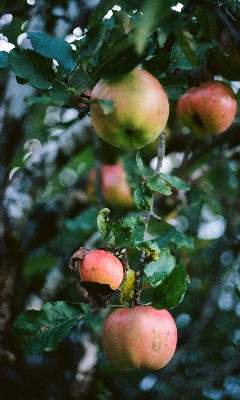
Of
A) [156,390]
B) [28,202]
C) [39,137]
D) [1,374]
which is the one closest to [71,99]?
[28,202]

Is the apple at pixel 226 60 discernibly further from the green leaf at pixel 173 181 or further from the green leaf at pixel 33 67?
the green leaf at pixel 33 67

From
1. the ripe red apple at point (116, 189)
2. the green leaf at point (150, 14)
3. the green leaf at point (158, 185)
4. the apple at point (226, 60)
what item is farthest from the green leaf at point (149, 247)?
the ripe red apple at point (116, 189)

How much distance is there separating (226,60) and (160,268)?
0.46m

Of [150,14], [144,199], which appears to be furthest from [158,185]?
[150,14]

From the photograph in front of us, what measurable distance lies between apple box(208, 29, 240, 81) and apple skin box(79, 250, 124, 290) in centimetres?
47

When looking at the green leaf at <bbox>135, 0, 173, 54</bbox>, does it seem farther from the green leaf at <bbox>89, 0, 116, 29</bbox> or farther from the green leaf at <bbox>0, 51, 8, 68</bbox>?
the green leaf at <bbox>0, 51, 8, 68</bbox>

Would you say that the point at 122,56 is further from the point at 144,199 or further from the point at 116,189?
the point at 116,189

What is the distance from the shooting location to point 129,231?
735mm

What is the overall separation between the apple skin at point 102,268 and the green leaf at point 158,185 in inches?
5.7

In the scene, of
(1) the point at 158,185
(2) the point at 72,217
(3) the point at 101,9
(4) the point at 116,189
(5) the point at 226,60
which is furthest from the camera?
(2) the point at 72,217

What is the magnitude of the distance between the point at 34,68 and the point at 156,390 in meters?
1.69

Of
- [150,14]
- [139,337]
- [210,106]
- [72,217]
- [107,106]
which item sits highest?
[150,14]

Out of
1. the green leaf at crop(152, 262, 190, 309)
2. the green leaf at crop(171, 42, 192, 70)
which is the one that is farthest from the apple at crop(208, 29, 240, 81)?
the green leaf at crop(152, 262, 190, 309)

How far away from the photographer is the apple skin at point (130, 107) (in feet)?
2.28
